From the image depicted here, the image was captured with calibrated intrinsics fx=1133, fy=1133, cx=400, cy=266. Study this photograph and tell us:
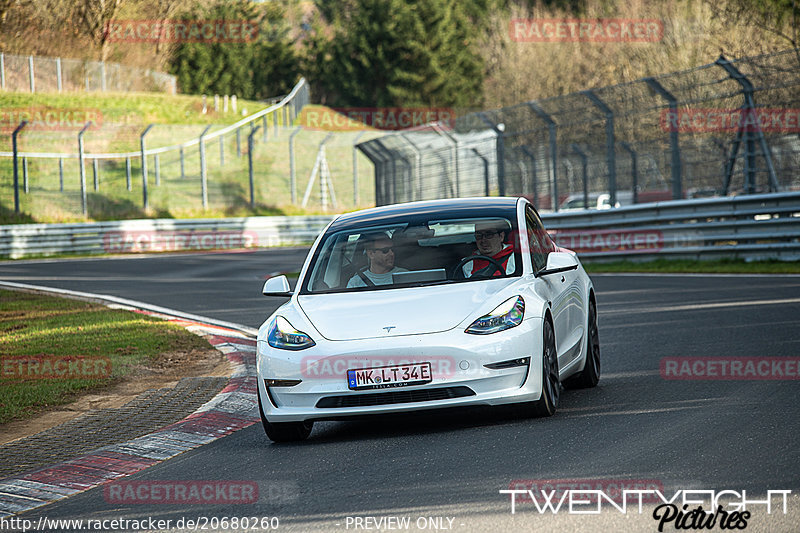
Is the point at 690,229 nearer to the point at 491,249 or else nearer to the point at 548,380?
the point at 491,249

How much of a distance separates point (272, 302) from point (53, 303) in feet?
10.3

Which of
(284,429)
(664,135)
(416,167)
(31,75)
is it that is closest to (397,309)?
(284,429)

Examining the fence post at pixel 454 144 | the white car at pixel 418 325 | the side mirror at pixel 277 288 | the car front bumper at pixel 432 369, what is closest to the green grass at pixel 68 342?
the side mirror at pixel 277 288

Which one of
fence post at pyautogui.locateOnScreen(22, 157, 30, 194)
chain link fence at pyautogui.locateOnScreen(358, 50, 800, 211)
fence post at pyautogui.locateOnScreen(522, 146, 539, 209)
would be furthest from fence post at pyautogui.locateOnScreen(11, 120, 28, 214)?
fence post at pyautogui.locateOnScreen(522, 146, 539, 209)

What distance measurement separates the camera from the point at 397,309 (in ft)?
23.1

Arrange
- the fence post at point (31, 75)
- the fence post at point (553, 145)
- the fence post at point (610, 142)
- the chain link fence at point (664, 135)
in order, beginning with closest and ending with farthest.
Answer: the chain link fence at point (664, 135) < the fence post at point (610, 142) < the fence post at point (553, 145) < the fence post at point (31, 75)

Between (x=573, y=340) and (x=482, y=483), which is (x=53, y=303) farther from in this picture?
(x=482, y=483)

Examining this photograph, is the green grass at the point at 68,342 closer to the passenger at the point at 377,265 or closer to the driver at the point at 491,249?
the passenger at the point at 377,265

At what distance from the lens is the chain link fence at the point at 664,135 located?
18281 mm

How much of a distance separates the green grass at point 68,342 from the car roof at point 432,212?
287 centimetres

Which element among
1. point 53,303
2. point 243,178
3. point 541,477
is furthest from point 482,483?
point 243,178

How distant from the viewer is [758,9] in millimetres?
29625

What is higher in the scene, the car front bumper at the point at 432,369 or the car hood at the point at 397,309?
the car hood at the point at 397,309

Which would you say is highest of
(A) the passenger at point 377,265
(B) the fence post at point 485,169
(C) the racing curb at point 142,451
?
(A) the passenger at point 377,265
